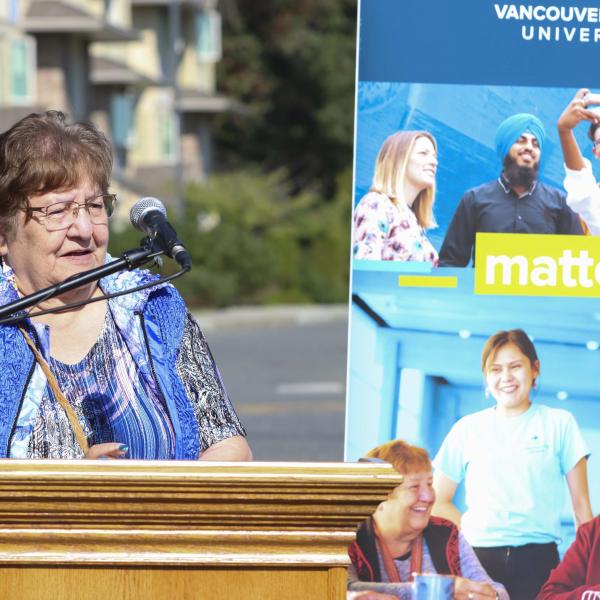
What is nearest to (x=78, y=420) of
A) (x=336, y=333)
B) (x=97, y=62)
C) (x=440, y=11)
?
(x=440, y=11)

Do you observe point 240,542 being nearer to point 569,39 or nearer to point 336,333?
point 569,39

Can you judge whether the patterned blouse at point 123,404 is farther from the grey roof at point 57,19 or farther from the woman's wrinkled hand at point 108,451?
the grey roof at point 57,19

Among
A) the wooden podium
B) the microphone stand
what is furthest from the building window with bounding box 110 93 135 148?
the wooden podium

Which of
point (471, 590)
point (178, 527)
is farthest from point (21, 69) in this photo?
point (178, 527)

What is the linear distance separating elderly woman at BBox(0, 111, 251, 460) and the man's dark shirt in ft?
2.97

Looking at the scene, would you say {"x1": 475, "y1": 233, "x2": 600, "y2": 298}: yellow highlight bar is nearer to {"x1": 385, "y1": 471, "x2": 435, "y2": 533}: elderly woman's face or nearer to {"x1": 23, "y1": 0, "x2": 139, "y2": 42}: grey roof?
{"x1": 385, "y1": 471, "x2": 435, "y2": 533}: elderly woman's face

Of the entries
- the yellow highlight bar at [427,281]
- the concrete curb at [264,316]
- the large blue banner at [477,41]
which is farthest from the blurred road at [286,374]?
the large blue banner at [477,41]

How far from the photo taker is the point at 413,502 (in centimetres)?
345

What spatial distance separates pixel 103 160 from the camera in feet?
9.07

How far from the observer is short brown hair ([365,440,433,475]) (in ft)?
11.3

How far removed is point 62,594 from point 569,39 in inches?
79.3

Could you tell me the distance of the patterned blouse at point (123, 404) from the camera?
2638 mm

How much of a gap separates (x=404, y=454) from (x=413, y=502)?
121 millimetres

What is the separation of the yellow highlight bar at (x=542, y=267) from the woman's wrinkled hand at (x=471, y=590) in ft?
2.38
